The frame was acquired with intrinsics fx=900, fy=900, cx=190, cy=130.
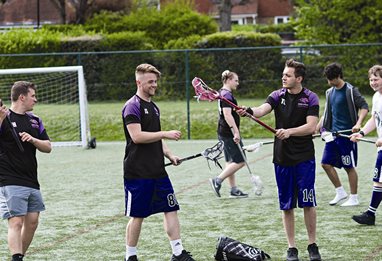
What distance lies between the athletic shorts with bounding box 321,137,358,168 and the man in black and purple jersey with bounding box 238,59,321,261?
283 cm

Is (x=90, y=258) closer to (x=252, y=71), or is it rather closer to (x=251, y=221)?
(x=251, y=221)

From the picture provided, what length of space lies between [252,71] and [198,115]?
1.95m

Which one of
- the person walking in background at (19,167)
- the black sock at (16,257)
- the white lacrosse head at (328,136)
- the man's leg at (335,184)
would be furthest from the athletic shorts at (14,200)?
the man's leg at (335,184)

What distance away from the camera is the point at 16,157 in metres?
7.36

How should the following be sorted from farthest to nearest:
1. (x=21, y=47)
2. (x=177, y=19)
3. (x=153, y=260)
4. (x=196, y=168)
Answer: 1. (x=177, y=19)
2. (x=21, y=47)
3. (x=196, y=168)
4. (x=153, y=260)

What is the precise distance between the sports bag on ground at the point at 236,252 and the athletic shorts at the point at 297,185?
1.48 feet

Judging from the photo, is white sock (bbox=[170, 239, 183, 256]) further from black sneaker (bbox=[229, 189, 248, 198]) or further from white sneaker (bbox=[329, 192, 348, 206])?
black sneaker (bbox=[229, 189, 248, 198])

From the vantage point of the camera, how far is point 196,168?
1498cm

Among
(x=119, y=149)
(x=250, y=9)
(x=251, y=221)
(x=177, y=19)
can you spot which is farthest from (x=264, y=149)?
(x=250, y=9)

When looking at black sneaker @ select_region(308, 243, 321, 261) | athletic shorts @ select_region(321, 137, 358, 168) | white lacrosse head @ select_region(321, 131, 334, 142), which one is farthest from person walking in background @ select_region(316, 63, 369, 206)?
black sneaker @ select_region(308, 243, 321, 261)

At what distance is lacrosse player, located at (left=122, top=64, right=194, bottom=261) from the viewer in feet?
24.3

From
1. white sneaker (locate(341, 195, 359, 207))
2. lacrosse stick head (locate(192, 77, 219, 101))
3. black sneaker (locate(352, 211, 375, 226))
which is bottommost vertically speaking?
white sneaker (locate(341, 195, 359, 207))

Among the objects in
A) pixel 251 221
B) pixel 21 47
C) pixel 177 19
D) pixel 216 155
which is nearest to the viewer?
pixel 216 155

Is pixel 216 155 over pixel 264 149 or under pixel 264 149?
over
